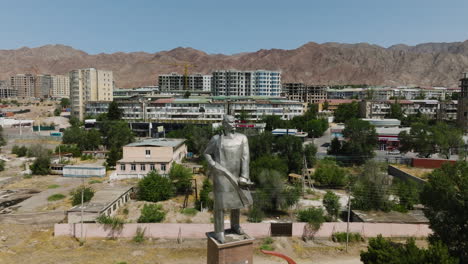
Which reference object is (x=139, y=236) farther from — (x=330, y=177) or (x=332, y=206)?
(x=330, y=177)

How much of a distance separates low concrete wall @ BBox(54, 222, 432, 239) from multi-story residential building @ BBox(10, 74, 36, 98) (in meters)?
167

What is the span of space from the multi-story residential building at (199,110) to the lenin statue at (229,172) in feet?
189

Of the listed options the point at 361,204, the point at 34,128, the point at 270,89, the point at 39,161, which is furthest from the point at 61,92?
the point at 361,204

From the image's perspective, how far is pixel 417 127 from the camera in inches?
1695

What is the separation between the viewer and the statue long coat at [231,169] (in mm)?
9477

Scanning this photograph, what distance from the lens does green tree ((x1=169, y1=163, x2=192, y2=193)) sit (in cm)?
2889

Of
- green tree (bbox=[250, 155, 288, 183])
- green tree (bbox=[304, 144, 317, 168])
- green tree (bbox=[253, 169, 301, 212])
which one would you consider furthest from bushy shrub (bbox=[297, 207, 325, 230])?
green tree (bbox=[304, 144, 317, 168])

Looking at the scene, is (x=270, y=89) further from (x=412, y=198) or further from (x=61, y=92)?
(x=61, y=92)

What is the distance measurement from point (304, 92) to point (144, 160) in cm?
9135

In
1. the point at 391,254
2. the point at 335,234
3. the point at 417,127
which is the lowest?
the point at 335,234

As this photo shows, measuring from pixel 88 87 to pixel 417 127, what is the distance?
70634 millimetres

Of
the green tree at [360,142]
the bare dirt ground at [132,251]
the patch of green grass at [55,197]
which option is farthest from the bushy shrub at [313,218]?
the green tree at [360,142]

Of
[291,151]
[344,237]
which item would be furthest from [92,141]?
[344,237]

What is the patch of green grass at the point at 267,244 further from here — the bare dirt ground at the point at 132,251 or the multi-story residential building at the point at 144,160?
the multi-story residential building at the point at 144,160
